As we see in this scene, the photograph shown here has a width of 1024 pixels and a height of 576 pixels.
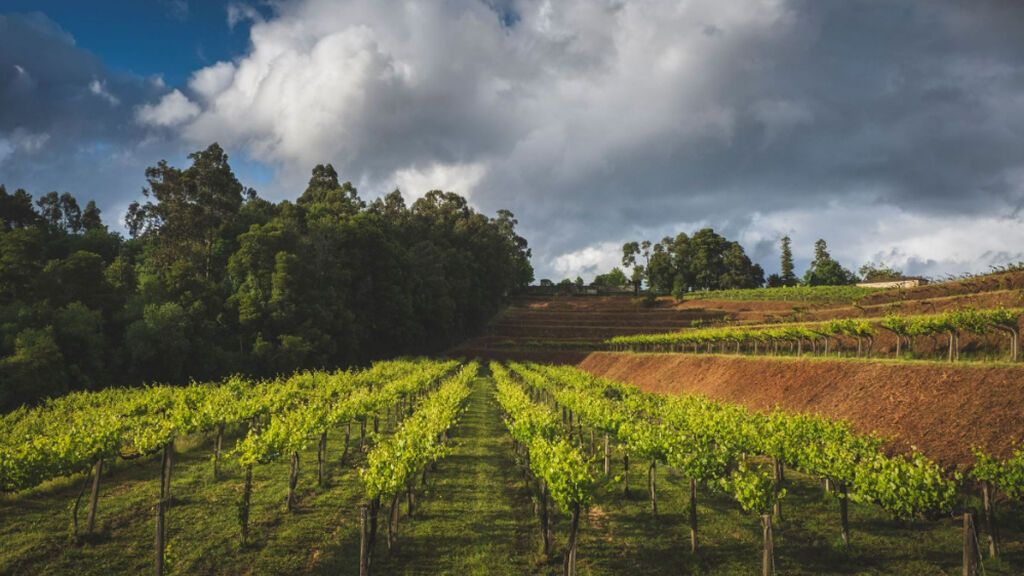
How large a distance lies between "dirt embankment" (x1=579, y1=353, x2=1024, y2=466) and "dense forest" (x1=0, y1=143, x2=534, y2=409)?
128ft

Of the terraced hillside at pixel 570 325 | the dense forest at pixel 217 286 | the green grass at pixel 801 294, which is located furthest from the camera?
the green grass at pixel 801 294

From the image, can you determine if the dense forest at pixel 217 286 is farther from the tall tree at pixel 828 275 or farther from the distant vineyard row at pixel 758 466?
the tall tree at pixel 828 275

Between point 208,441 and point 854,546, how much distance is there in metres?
25.5

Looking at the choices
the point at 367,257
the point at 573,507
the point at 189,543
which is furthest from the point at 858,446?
the point at 367,257

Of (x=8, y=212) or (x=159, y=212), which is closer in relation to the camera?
(x=159, y=212)

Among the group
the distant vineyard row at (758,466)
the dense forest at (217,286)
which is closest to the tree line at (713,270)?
the dense forest at (217,286)

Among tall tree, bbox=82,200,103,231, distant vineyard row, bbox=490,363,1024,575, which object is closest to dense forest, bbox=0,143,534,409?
tall tree, bbox=82,200,103,231

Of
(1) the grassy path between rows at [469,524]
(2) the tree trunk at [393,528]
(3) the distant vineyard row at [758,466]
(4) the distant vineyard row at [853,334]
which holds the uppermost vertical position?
(4) the distant vineyard row at [853,334]

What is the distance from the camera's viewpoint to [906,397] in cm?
2067

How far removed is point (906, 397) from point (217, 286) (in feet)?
170

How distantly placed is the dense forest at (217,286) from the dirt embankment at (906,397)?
38882 mm

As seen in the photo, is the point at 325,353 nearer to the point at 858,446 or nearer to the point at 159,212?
the point at 159,212

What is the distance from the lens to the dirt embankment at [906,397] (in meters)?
16.7

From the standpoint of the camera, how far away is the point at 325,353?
179 ft
